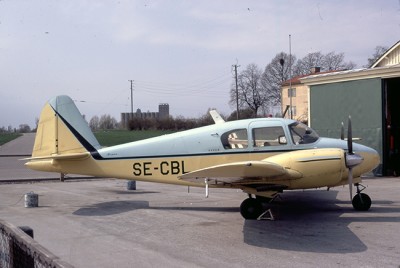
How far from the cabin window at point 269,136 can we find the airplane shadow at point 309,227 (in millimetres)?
1720

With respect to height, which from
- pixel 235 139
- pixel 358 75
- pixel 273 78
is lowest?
pixel 235 139

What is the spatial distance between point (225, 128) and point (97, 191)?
22.9 ft

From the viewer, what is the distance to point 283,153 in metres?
10.6

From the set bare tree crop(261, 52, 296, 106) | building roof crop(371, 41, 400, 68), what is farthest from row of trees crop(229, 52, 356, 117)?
building roof crop(371, 41, 400, 68)

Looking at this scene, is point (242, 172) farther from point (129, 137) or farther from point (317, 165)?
point (129, 137)

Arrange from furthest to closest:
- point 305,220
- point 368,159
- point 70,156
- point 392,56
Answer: point 392,56 < point 70,156 < point 368,159 < point 305,220

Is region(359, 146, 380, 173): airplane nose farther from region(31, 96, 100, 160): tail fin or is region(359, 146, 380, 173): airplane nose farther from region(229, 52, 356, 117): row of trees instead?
region(229, 52, 356, 117): row of trees

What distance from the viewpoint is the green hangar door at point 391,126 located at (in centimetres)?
1953

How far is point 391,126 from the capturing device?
20031mm

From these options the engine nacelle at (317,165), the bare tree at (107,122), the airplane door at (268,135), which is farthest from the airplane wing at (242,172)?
the bare tree at (107,122)

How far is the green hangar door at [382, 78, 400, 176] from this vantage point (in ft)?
64.1

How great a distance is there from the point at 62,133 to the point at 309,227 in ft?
23.7

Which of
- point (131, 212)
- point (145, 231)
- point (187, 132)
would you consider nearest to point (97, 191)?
point (131, 212)

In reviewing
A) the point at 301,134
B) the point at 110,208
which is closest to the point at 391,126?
the point at 301,134
